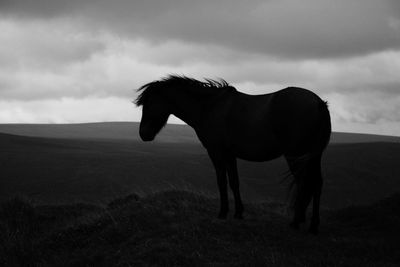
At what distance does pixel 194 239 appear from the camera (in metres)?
8.73

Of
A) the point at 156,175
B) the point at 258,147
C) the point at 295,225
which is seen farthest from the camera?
the point at 156,175

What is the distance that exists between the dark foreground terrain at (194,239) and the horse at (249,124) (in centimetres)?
92

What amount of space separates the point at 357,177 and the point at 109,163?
21135 mm

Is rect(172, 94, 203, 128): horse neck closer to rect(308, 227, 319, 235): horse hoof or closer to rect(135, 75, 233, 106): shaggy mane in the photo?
rect(135, 75, 233, 106): shaggy mane

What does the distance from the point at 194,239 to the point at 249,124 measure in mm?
2710

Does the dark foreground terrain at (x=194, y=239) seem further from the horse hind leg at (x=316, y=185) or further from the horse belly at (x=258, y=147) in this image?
the horse belly at (x=258, y=147)

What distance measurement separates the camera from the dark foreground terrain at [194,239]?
800 cm

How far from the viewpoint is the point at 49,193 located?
27312mm

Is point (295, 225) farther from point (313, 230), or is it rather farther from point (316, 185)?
point (316, 185)

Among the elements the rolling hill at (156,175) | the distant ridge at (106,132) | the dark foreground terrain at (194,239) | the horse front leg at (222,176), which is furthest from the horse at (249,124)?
the distant ridge at (106,132)

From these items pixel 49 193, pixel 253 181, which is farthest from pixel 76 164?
pixel 253 181

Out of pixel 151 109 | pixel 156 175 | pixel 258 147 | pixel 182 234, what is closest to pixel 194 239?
pixel 182 234

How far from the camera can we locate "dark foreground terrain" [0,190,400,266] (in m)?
8.00

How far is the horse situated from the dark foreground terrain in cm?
92
